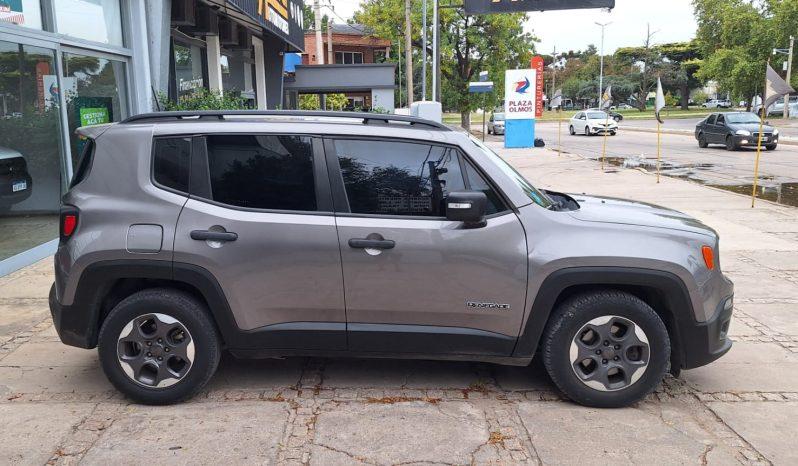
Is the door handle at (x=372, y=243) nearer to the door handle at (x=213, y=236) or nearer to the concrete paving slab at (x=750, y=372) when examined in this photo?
the door handle at (x=213, y=236)

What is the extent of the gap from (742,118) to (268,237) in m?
26.2

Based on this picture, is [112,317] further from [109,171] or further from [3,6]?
[3,6]

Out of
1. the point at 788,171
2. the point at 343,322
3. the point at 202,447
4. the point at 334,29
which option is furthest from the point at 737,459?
the point at 334,29

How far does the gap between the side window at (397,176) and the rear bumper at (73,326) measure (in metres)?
1.77

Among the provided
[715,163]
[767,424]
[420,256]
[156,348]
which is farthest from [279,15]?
[767,424]

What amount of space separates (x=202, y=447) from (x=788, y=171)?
62.5 ft

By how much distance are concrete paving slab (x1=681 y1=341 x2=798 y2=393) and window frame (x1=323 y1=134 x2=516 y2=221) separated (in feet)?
6.34

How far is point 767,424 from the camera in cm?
388

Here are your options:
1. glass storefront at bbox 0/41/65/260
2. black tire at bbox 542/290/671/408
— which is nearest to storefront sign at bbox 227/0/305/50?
glass storefront at bbox 0/41/65/260

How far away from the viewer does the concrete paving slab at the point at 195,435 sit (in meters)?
3.43

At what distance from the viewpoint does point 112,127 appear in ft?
13.6

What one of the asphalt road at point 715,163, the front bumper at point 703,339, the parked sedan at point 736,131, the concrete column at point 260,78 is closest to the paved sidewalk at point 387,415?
the front bumper at point 703,339

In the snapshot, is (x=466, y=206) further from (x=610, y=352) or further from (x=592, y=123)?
(x=592, y=123)

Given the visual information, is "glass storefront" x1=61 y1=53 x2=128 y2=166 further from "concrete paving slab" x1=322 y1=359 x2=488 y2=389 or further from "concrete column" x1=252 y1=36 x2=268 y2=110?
"concrete column" x1=252 y1=36 x2=268 y2=110
